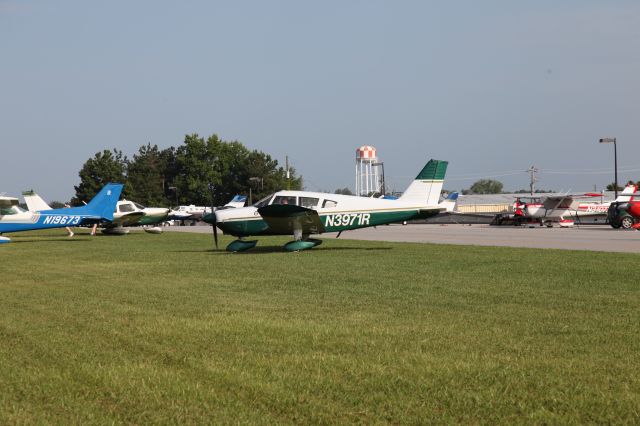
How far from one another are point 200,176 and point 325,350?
431 ft

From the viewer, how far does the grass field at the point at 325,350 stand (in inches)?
196

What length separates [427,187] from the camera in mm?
24219

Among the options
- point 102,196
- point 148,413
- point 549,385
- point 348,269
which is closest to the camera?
point 148,413

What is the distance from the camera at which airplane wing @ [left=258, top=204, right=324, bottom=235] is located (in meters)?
22.9

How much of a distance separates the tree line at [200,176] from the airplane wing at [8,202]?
9146 cm

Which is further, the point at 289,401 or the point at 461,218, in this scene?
the point at 461,218

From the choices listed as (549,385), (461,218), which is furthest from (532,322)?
(461,218)

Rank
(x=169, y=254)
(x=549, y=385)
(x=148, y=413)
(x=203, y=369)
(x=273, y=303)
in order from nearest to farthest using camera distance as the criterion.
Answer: (x=148, y=413) → (x=549, y=385) → (x=203, y=369) → (x=273, y=303) → (x=169, y=254)

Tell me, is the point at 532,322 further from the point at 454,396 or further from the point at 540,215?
the point at 540,215

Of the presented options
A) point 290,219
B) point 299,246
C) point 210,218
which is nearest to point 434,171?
point 290,219

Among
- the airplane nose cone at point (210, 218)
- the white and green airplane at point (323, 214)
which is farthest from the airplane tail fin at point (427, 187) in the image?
the airplane nose cone at point (210, 218)

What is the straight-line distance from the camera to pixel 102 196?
35969mm

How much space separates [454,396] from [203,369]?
6.70 ft

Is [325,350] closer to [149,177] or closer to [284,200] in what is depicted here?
[284,200]
